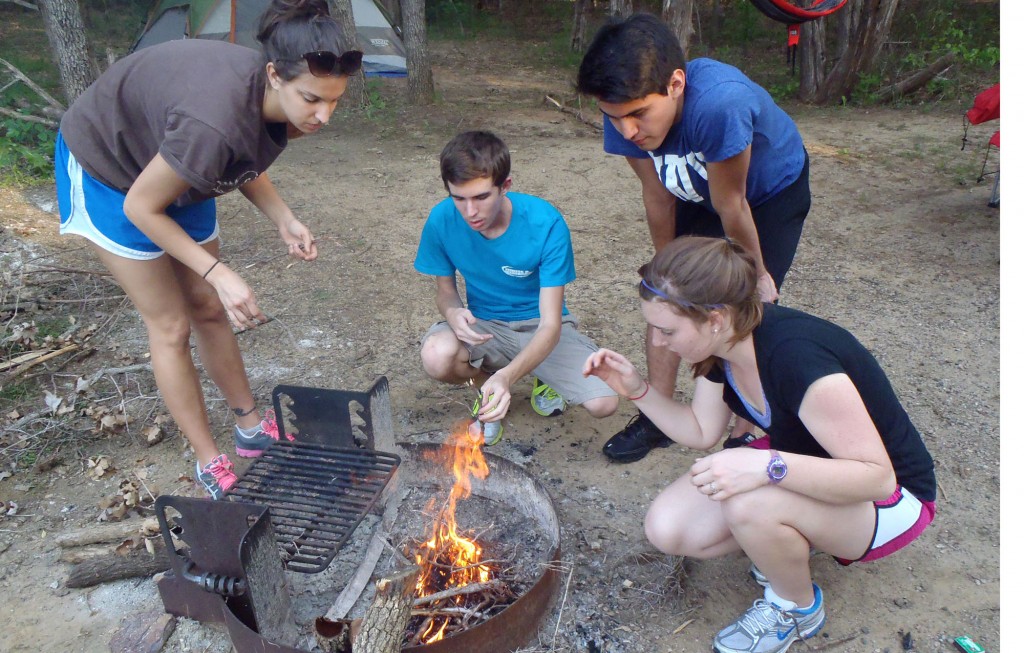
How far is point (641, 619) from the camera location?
2.21 meters

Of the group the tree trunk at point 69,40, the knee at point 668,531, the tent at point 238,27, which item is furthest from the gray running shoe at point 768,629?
the tent at point 238,27

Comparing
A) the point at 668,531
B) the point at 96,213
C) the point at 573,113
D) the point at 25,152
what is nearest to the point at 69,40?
the point at 25,152

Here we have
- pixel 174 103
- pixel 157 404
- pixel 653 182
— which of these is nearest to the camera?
pixel 174 103

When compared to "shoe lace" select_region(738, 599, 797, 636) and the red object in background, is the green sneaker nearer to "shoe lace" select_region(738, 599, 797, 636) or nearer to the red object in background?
"shoe lace" select_region(738, 599, 797, 636)

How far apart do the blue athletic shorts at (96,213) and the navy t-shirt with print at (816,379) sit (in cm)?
186

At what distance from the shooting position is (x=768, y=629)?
6.75 feet

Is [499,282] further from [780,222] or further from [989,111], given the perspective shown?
[989,111]

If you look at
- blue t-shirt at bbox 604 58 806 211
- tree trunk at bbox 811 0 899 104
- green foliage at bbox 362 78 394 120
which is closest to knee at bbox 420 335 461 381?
blue t-shirt at bbox 604 58 806 211

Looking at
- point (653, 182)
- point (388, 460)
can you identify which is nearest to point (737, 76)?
point (653, 182)

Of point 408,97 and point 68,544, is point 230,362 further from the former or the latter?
point 408,97

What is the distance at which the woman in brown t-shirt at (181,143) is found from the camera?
1973 millimetres

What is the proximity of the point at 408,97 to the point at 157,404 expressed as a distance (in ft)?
18.8

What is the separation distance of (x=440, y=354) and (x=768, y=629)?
5.04ft

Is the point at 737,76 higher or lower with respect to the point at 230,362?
higher
